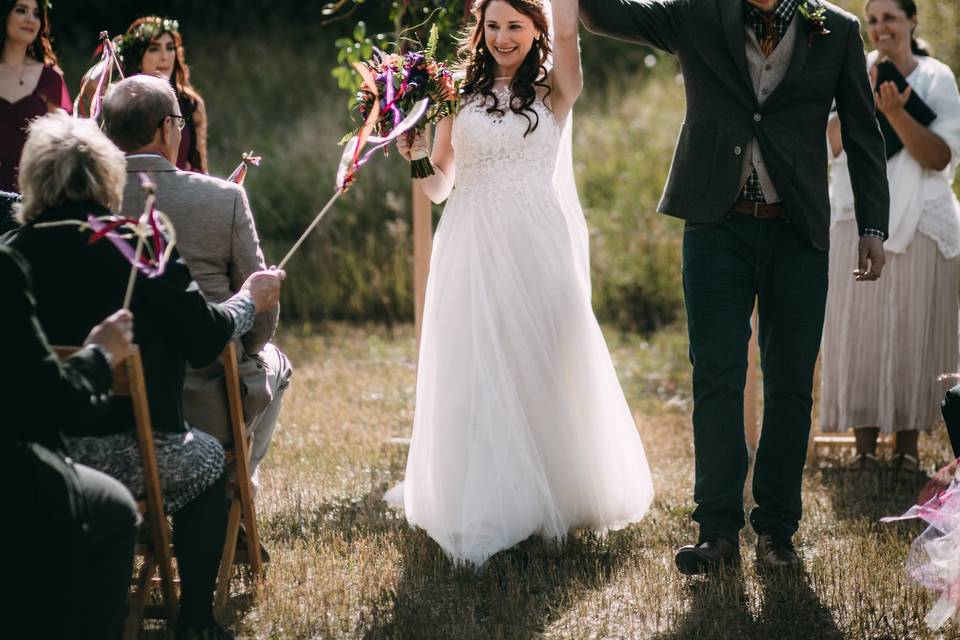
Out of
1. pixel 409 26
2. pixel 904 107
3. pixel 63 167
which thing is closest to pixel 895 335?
pixel 904 107

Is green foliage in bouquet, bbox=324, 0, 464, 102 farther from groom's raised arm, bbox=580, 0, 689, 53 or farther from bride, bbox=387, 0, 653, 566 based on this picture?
groom's raised arm, bbox=580, 0, 689, 53

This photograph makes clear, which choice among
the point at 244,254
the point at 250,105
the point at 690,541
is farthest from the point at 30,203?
the point at 250,105

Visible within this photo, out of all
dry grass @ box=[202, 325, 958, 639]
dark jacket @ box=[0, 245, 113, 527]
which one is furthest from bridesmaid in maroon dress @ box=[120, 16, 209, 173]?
dark jacket @ box=[0, 245, 113, 527]

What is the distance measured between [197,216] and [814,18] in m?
2.39

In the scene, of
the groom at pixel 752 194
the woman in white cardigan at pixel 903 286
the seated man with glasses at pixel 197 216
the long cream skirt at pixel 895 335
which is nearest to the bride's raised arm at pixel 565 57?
the groom at pixel 752 194

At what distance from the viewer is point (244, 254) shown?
4.40m

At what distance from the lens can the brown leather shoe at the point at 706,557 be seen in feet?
15.2

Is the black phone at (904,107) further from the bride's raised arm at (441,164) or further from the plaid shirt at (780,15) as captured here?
the bride's raised arm at (441,164)

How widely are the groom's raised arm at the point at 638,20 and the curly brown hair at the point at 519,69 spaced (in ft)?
1.56

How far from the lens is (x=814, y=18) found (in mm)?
4531

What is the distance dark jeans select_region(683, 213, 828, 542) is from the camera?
4.66 meters

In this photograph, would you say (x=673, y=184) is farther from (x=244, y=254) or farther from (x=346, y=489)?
(x=346, y=489)

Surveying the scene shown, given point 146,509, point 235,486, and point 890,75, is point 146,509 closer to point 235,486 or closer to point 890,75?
point 235,486

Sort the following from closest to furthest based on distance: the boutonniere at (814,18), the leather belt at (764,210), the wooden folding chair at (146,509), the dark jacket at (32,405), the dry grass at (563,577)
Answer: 1. the dark jacket at (32,405)
2. the wooden folding chair at (146,509)
3. the dry grass at (563,577)
4. the boutonniere at (814,18)
5. the leather belt at (764,210)
